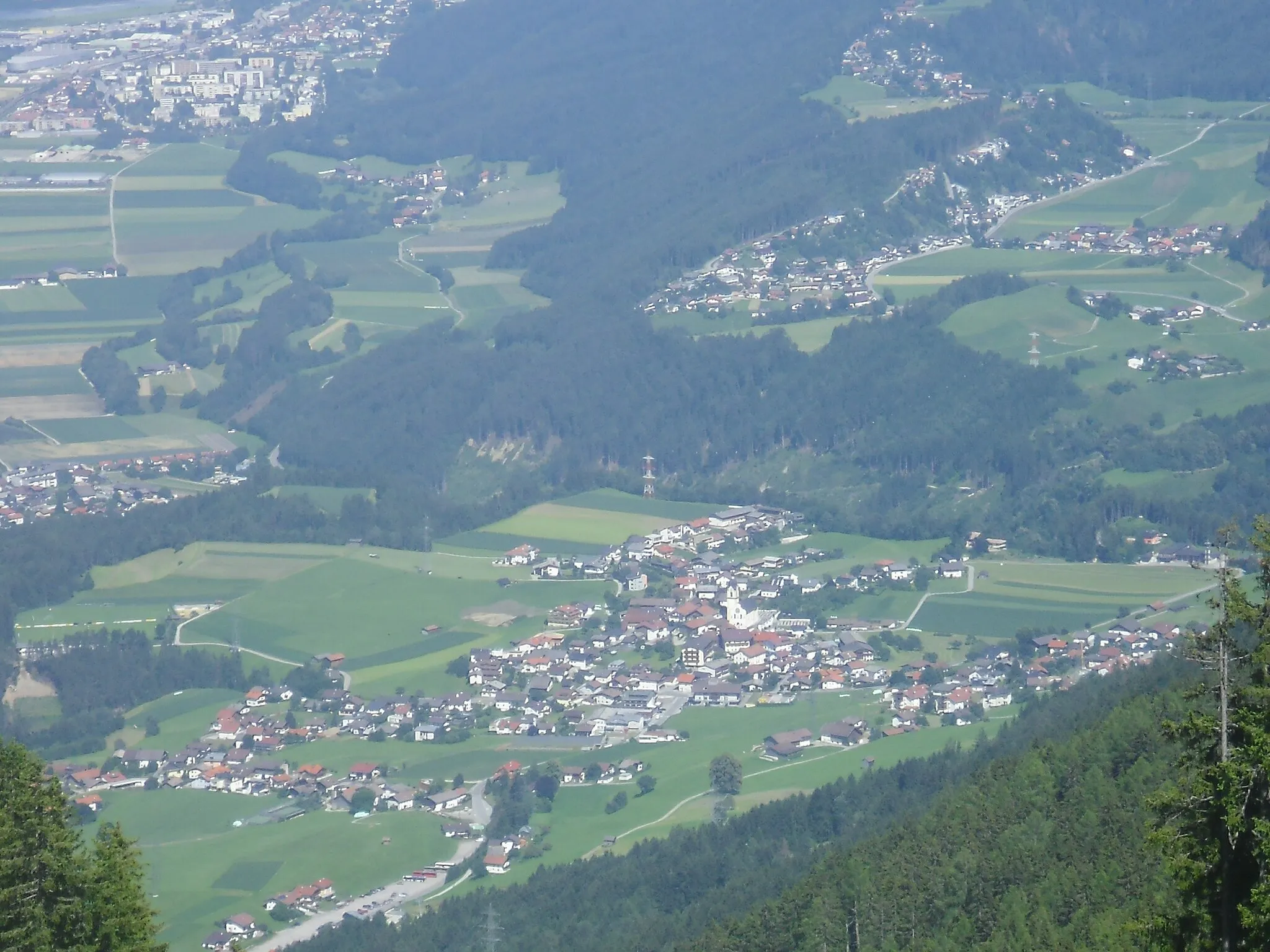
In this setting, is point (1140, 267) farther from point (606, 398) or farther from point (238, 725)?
point (238, 725)

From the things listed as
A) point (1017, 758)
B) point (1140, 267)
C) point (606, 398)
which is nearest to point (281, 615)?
point (606, 398)

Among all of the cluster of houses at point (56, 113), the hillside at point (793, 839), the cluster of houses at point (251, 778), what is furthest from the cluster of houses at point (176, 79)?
the hillside at point (793, 839)

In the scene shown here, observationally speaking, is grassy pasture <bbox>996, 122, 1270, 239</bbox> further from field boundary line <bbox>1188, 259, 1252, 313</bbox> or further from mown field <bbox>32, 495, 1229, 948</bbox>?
mown field <bbox>32, 495, 1229, 948</bbox>

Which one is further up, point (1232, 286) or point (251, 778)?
point (251, 778)

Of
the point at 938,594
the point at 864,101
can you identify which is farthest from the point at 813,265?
the point at 938,594

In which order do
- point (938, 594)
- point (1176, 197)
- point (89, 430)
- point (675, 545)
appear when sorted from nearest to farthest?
point (938, 594)
point (675, 545)
point (89, 430)
point (1176, 197)

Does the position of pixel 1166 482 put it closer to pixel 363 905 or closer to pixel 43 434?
pixel 363 905
